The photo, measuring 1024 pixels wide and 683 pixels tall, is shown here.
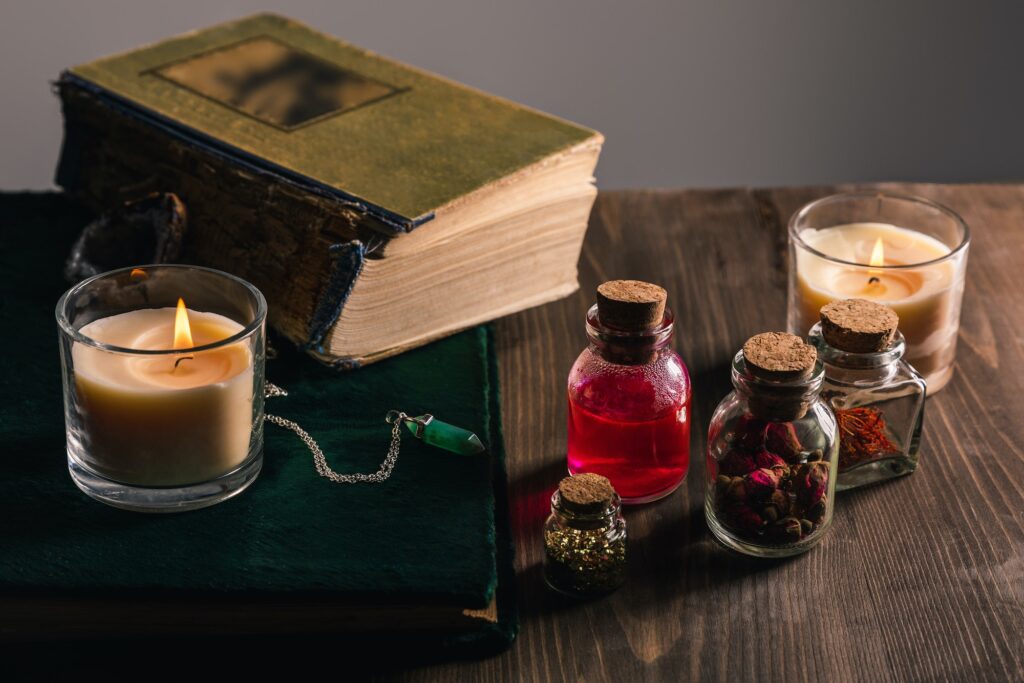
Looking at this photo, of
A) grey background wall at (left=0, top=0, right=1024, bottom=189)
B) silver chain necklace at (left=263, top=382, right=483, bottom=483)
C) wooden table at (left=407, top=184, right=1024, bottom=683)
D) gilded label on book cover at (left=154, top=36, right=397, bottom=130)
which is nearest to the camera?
wooden table at (left=407, top=184, right=1024, bottom=683)

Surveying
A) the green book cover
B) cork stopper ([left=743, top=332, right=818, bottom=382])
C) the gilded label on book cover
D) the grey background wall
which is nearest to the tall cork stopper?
cork stopper ([left=743, top=332, right=818, bottom=382])

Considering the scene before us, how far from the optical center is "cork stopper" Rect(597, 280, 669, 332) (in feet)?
3.07

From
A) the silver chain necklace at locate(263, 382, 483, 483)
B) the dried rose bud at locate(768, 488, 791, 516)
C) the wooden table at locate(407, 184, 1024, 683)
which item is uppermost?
the dried rose bud at locate(768, 488, 791, 516)

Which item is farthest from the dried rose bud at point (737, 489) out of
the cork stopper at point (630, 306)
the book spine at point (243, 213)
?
the book spine at point (243, 213)

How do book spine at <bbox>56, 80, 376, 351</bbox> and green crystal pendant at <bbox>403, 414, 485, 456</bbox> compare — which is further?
book spine at <bbox>56, 80, 376, 351</bbox>

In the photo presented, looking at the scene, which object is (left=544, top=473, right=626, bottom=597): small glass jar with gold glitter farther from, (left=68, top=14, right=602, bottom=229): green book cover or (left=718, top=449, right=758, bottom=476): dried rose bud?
(left=68, top=14, right=602, bottom=229): green book cover

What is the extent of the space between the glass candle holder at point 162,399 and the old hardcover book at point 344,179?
16cm

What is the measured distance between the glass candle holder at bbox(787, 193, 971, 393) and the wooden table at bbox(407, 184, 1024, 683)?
0.07m

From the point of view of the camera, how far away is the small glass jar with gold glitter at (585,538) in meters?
0.89

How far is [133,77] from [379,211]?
0.45 m

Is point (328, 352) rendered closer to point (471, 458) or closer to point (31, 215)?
point (471, 458)

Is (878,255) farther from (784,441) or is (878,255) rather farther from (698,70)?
(698,70)

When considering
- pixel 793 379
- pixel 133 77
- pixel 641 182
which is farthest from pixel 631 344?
pixel 641 182

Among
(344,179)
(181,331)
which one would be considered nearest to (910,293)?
(344,179)
